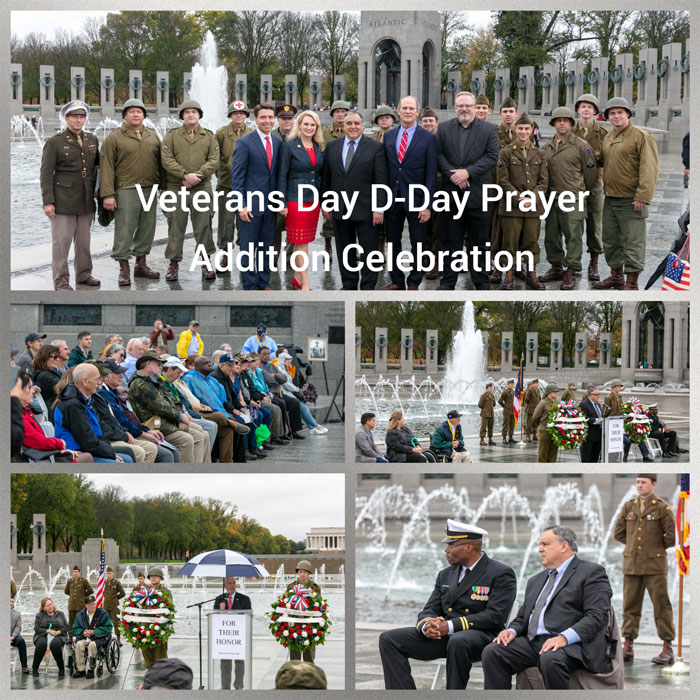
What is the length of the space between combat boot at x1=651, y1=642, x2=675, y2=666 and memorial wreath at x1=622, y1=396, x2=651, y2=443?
74.6 inches

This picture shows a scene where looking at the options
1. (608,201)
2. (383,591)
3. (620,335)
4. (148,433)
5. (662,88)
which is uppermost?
(662,88)

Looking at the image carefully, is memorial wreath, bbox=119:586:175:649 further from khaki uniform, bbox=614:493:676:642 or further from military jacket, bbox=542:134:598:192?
military jacket, bbox=542:134:598:192

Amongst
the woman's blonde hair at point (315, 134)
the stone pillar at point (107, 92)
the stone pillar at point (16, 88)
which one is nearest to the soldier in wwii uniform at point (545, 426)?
the woman's blonde hair at point (315, 134)

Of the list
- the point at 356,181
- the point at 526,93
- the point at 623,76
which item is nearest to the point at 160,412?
the point at 356,181

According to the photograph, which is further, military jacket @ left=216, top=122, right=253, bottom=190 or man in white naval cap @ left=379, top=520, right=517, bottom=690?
military jacket @ left=216, top=122, right=253, bottom=190

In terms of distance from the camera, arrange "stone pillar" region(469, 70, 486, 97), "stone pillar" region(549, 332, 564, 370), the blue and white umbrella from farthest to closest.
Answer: "stone pillar" region(469, 70, 486, 97)
"stone pillar" region(549, 332, 564, 370)
the blue and white umbrella

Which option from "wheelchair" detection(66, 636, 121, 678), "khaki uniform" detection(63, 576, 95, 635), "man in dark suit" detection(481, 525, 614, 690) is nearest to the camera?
"man in dark suit" detection(481, 525, 614, 690)

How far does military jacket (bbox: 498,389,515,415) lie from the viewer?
39.5 ft

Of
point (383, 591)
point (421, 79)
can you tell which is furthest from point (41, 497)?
point (383, 591)

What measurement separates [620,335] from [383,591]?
830 cm

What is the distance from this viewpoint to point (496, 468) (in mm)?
11492

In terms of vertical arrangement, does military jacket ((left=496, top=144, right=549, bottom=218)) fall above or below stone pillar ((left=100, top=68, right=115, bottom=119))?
below

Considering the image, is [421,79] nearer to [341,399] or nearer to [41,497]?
[341,399]

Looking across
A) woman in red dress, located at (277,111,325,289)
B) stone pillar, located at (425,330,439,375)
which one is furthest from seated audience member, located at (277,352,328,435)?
stone pillar, located at (425,330,439,375)
